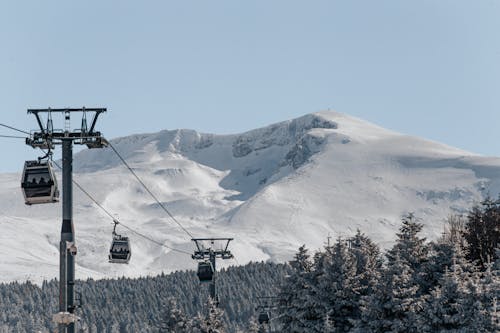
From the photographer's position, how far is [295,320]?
187 ft

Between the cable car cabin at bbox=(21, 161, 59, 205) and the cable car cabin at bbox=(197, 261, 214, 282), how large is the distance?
38358 millimetres

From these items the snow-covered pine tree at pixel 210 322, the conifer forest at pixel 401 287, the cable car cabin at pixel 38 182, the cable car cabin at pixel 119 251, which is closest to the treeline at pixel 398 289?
the conifer forest at pixel 401 287

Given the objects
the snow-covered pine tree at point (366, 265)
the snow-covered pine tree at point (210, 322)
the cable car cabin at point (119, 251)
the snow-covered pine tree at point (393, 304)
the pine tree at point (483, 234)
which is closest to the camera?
the cable car cabin at point (119, 251)

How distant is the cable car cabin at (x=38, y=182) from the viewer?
3388 cm

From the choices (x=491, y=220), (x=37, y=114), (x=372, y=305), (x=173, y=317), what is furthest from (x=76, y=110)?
(x=173, y=317)

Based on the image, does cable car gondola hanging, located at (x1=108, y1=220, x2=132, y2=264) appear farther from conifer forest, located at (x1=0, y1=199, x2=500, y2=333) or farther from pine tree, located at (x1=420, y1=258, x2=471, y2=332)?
pine tree, located at (x1=420, y1=258, x2=471, y2=332)

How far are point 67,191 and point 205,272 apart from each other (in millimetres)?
38871

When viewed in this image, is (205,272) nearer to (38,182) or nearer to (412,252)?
(412,252)

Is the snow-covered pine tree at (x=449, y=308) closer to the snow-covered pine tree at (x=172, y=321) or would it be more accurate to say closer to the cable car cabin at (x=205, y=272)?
the cable car cabin at (x=205, y=272)

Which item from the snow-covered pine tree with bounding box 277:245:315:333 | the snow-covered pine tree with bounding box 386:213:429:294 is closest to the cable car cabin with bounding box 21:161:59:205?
the snow-covered pine tree with bounding box 386:213:429:294

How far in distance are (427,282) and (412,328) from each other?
16.4 feet

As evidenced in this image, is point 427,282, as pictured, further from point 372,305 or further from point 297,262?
point 297,262

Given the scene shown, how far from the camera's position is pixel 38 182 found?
3397 centimetres

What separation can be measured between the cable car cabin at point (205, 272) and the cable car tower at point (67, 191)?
122 ft
